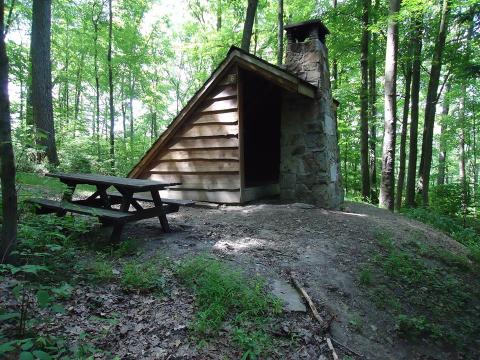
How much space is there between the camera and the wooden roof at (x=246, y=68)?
269 inches

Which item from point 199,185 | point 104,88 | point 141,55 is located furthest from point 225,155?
point 104,88

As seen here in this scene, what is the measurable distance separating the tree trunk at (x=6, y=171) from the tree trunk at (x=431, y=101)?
10919 millimetres

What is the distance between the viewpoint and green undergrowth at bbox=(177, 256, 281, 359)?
2.78 m

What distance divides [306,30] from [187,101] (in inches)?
262

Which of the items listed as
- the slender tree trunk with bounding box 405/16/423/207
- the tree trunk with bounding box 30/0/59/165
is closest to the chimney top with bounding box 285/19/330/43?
the slender tree trunk with bounding box 405/16/423/207

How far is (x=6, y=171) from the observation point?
2.99 metres

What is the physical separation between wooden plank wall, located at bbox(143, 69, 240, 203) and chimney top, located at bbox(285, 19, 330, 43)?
1.84 meters

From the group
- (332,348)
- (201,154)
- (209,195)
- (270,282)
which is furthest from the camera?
(201,154)

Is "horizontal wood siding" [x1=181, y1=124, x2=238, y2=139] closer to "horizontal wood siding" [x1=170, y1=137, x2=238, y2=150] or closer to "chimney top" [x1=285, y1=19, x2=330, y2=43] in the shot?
"horizontal wood siding" [x1=170, y1=137, x2=238, y2=150]

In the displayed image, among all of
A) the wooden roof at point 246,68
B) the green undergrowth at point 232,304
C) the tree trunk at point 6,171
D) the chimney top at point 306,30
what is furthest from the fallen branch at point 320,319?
the chimney top at point 306,30

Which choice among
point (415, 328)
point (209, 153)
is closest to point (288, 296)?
point (415, 328)

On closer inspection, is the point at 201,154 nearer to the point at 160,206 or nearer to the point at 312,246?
the point at 160,206

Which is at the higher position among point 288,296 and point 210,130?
point 210,130

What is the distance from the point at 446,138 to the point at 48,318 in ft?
71.0
